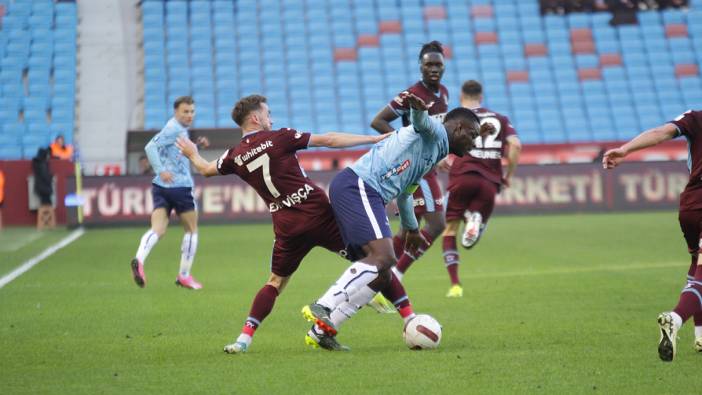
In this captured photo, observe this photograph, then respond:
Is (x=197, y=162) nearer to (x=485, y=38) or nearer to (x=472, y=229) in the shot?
(x=472, y=229)

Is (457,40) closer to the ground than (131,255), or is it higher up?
higher up

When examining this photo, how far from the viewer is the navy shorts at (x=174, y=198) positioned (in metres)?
13.9

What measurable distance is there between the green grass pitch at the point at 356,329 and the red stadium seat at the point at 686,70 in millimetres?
18876

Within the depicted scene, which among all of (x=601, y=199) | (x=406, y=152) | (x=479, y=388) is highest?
(x=406, y=152)

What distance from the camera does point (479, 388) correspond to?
21.2 feet

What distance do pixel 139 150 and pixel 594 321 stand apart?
1886cm

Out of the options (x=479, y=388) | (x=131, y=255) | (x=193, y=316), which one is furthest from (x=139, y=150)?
(x=479, y=388)

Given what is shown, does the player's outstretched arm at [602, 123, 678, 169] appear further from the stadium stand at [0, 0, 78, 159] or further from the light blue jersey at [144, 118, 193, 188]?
the stadium stand at [0, 0, 78, 159]

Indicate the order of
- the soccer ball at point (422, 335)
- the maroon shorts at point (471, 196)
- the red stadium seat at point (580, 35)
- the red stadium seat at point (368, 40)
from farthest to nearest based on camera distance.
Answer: the red stadium seat at point (580, 35)
the red stadium seat at point (368, 40)
the maroon shorts at point (471, 196)
the soccer ball at point (422, 335)

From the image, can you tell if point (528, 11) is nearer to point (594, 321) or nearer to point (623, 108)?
point (623, 108)

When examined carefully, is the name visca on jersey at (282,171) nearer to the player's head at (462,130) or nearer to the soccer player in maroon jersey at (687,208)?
the player's head at (462,130)

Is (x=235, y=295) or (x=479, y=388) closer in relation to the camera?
(x=479, y=388)

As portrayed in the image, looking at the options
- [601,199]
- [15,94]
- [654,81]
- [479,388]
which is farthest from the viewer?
[654,81]

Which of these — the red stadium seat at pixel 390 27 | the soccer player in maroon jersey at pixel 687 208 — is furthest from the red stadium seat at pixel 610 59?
the soccer player in maroon jersey at pixel 687 208
